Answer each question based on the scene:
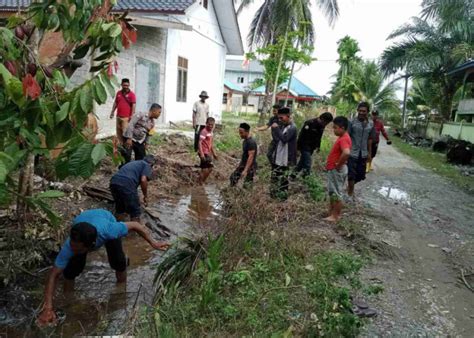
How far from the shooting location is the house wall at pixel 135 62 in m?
10.4

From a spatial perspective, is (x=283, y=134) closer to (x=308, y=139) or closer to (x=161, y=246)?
(x=308, y=139)

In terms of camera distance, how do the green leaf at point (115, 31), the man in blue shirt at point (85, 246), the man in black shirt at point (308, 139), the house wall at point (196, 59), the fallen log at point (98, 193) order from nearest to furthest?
the green leaf at point (115, 31)
the man in blue shirt at point (85, 246)
the fallen log at point (98, 193)
the man in black shirt at point (308, 139)
the house wall at point (196, 59)

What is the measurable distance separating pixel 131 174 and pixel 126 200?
0.32 meters

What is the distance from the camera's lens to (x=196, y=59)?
1677cm

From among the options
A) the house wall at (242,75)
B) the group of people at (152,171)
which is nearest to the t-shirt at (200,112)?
the group of people at (152,171)

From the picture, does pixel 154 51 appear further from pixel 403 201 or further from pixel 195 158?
pixel 403 201

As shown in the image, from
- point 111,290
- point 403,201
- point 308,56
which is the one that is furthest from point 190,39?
point 111,290

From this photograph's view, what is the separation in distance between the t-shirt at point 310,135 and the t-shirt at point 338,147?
1300 mm

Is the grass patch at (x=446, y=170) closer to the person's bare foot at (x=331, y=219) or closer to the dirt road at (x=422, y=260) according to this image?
the dirt road at (x=422, y=260)

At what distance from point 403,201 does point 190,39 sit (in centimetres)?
1061

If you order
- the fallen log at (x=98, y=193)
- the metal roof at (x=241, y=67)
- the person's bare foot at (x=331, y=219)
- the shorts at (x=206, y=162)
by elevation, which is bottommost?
the person's bare foot at (x=331, y=219)

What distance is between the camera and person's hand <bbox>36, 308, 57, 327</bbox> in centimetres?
326

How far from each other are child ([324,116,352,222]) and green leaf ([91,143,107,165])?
398 centimetres

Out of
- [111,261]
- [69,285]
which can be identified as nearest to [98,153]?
[111,261]
